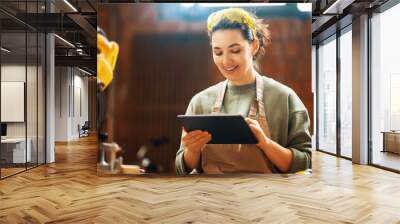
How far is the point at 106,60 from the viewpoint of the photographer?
6.63m

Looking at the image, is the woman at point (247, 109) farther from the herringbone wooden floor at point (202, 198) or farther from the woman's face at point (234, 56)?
the herringbone wooden floor at point (202, 198)

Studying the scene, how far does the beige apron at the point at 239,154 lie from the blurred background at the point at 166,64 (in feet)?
1.35

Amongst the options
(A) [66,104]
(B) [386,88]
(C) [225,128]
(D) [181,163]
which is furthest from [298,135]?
(A) [66,104]

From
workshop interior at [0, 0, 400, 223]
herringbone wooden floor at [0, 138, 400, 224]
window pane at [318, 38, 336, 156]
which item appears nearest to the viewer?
herringbone wooden floor at [0, 138, 400, 224]

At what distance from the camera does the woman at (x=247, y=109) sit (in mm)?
6414

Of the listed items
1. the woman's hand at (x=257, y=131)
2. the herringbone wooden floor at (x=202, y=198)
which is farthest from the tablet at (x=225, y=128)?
the herringbone wooden floor at (x=202, y=198)

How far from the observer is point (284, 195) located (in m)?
5.20

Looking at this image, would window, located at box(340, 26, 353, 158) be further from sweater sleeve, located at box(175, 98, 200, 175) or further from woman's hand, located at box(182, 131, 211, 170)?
sweater sleeve, located at box(175, 98, 200, 175)

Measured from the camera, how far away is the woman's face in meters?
6.45

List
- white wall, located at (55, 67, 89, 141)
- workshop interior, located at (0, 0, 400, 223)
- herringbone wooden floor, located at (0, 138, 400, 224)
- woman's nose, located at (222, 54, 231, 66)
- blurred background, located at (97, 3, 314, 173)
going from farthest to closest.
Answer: white wall, located at (55, 67, 89, 141) → blurred background, located at (97, 3, 314, 173) → woman's nose, located at (222, 54, 231, 66) → workshop interior, located at (0, 0, 400, 223) → herringbone wooden floor, located at (0, 138, 400, 224)

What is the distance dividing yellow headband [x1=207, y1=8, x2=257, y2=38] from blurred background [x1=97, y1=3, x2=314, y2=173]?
0.10 m

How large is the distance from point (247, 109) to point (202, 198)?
76.4 inches

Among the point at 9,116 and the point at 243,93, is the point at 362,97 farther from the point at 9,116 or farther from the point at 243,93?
the point at 9,116

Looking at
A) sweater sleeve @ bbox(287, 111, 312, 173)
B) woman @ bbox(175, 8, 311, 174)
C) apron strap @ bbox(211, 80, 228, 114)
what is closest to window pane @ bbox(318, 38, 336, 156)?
sweater sleeve @ bbox(287, 111, 312, 173)
